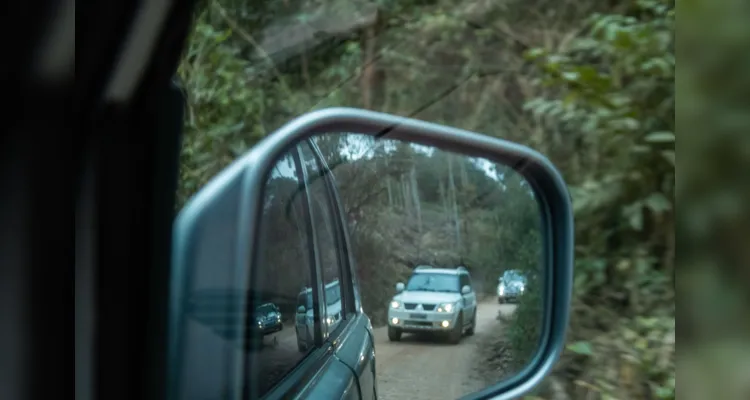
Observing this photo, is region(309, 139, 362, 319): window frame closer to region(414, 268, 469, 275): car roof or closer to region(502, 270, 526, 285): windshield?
region(414, 268, 469, 275): car roof

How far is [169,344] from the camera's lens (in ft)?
4.98

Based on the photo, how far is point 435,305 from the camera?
176 cm

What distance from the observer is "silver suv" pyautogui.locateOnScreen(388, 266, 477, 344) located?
68.6 inches

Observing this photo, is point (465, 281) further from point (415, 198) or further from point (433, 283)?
point (415, 198)

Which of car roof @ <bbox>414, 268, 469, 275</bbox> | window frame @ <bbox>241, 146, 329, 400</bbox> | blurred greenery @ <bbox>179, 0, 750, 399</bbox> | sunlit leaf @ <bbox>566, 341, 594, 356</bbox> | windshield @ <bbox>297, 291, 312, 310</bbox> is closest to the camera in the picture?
blurred greenery @ <bbox>179, 0, 750, 399</bbox>

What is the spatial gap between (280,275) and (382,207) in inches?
14.9

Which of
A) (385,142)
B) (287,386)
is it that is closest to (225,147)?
(385,142)

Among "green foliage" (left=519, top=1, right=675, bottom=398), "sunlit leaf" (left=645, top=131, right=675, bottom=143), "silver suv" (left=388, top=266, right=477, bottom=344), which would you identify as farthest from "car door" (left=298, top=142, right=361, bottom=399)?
"sunlit leaf" (left=645, top=131, right=675, bottom=143)

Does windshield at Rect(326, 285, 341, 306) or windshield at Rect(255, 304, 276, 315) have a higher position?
windshield at Rect(326, 285, 341, 306)

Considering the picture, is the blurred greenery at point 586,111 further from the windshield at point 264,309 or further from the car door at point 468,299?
the windshield at point 264,309

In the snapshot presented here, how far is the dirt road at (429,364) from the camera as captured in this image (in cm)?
175

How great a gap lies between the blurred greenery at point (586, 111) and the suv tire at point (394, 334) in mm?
67

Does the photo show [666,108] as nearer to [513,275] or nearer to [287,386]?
[513,275]

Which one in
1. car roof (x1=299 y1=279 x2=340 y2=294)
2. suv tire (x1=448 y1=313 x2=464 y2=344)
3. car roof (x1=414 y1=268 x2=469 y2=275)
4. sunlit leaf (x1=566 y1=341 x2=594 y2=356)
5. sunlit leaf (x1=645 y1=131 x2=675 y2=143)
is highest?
sunlit leaf (x1=645 y1=131 x2=675 y2=143)
